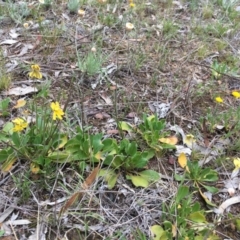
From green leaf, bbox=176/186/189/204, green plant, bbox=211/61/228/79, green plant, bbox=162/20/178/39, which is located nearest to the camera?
green leaf, bbox=176/186/189/204

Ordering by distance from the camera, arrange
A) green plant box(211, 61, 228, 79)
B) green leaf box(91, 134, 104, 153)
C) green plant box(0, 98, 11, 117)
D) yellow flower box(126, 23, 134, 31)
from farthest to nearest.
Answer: yellow flower box(126, 23, 134, 31)
green plant box(211, 61, 228, 79)
green plant box(0, 98, 11, 117)
green leaf box(91, 134, 104, 153)

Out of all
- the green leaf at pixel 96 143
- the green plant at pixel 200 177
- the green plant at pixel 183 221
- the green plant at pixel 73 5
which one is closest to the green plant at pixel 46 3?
the green plant at pixel 73 5

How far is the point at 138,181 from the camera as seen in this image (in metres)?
1.72

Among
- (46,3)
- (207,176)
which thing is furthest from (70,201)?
(46,3)

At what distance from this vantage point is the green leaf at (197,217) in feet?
5.24

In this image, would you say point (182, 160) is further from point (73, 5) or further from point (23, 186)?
point (73, 5)

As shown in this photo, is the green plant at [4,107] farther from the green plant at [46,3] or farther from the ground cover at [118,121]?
the green plant at [46,3]

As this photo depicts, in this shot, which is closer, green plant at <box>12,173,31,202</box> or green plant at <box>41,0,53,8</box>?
green plant at <box>12,173,31,202</box>

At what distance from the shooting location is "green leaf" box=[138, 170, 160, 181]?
174cm

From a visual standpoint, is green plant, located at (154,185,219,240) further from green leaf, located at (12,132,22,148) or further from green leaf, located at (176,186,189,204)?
green leaf, located at (12,132,22,148)

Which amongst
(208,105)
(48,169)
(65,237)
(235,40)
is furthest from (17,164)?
(235,40)

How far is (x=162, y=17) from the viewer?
2984mm

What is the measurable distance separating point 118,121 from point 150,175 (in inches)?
12.9

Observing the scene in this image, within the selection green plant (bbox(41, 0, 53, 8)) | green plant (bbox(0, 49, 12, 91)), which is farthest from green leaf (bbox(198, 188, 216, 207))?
green plant (bbox(41, 0, 53, 8))
